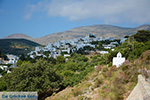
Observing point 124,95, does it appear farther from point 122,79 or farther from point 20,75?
point 20,75

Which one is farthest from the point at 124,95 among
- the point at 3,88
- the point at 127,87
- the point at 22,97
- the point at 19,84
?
the point at 3,88

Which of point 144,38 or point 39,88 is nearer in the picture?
point 39,88

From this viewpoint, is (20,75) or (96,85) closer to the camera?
(96,85)

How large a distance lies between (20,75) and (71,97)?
540 centimetres

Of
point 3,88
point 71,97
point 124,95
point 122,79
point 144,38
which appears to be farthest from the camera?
point 144,38

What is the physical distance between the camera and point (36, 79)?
12.2 meters

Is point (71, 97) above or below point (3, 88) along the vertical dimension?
above

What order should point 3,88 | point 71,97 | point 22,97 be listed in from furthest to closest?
point 3,88 → point 71,97 → point 22,97

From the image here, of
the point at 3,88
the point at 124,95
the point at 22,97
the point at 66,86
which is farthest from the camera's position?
the point at 3,88

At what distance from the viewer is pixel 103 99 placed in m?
7.39

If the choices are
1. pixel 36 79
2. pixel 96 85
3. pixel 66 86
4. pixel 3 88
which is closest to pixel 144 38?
pixel 66 86

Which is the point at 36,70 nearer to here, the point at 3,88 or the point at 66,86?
the point at 66,86

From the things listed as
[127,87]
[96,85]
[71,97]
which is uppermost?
[127,87]

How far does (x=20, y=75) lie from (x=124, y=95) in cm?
907
